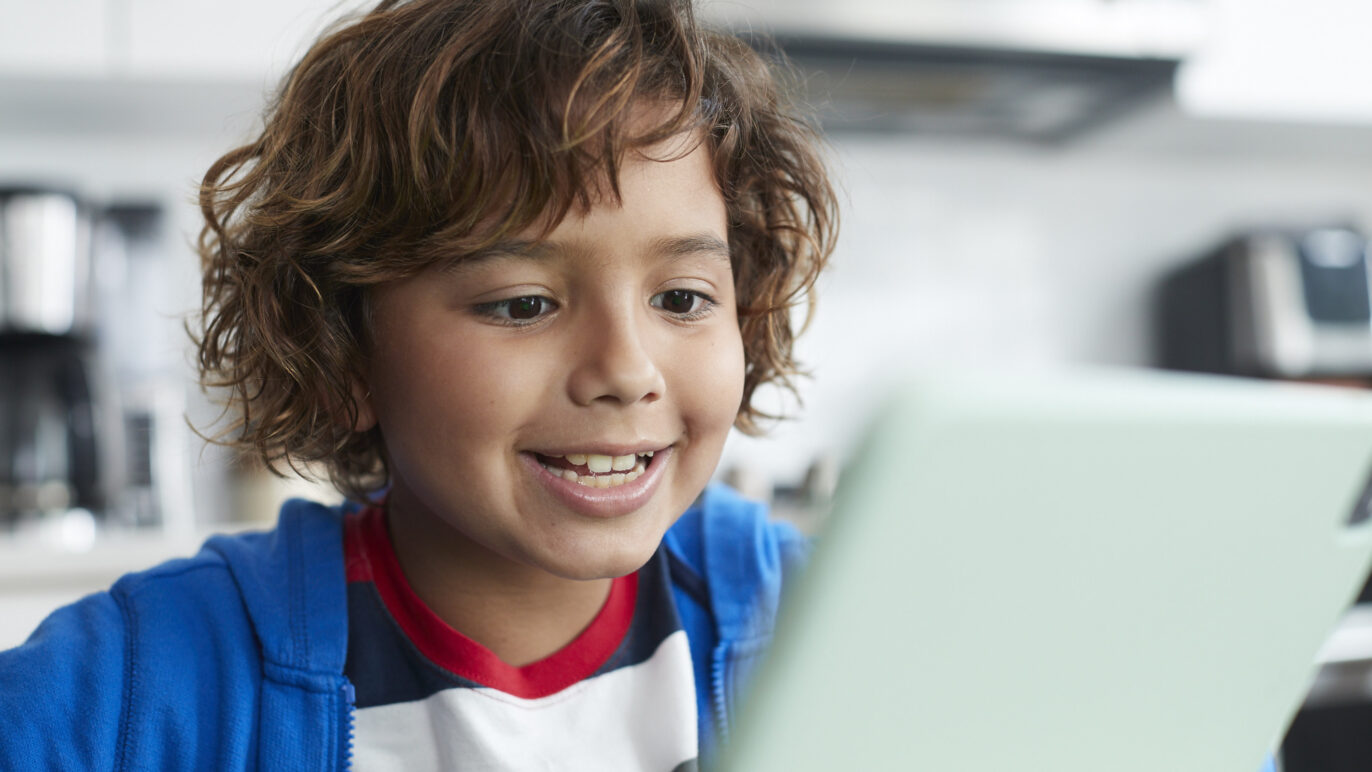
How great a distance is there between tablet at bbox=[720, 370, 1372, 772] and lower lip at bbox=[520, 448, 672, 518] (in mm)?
286

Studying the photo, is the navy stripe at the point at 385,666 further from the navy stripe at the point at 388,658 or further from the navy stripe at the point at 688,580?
the navy stripe at the point at 688,580

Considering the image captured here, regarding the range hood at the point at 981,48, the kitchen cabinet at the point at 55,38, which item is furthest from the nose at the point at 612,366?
the kitchen cabinet at the point at 55,38

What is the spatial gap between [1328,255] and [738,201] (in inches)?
67.6

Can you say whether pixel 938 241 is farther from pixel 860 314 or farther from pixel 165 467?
pixel 165 467

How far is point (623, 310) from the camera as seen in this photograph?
1.93 ft

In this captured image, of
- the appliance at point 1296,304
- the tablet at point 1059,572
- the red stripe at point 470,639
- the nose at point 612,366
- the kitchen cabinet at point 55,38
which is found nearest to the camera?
the tablet at point 1059,572

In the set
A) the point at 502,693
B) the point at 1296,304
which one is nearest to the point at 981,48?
the point at 1296,304

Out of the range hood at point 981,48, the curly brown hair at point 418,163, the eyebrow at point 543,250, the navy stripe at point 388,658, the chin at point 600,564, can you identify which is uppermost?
the range hood at point 981,48

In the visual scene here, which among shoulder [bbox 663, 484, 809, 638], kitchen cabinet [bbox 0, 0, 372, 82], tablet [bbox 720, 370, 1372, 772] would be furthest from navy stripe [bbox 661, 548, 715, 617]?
kitchen cabinet [bbox 0, 0, 372, 82]

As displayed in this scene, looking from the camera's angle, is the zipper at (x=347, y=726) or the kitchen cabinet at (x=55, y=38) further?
the kitchen cabinet at (x=55, y=38)

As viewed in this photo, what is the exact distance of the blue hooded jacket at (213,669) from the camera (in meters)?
0.59

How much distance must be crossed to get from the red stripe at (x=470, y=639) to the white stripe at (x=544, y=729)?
0.04 ft

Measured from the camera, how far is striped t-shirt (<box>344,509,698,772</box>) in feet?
2.17

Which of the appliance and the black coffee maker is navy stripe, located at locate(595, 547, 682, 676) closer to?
the black coffee maker
